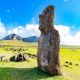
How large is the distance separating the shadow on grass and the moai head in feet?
22.8

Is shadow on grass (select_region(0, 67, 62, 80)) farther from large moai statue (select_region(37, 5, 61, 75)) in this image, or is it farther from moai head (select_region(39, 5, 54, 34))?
moai head (select_region(39, 5, 54, 34))

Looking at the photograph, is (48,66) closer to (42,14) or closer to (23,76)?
(23,76)

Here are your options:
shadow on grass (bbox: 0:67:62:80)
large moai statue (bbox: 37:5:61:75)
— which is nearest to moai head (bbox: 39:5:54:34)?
large moai statue (bbox: 37:5:61:75)

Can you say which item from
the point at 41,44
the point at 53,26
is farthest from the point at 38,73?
the point at 53,26

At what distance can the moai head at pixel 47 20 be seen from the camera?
1601 inches

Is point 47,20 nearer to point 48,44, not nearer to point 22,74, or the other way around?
point 48,44

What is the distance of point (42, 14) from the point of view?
4200cm

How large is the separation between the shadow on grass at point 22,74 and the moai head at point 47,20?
6.94 meters

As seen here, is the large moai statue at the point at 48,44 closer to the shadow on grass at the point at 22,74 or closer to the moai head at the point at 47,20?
the moai head at the point at 47,20

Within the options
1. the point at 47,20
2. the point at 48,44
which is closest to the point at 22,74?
the point at 48,44

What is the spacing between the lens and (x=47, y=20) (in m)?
40.8

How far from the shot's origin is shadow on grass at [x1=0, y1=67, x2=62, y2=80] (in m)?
37.1

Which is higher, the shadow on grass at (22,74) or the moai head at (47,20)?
the moai head at (47,20)

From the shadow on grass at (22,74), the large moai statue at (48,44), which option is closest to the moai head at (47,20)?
the large moai statue at (48,44)
